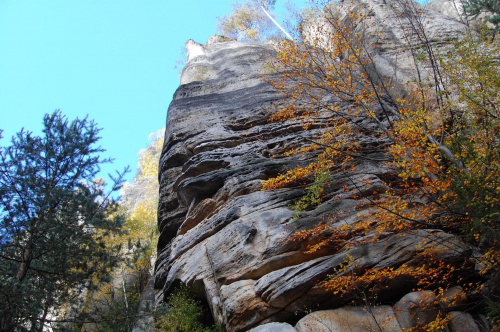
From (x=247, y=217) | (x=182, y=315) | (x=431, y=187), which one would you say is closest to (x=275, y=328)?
(x=247, y=217)

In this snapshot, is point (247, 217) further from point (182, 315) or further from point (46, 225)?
point (46, 225)

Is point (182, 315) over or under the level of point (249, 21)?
under

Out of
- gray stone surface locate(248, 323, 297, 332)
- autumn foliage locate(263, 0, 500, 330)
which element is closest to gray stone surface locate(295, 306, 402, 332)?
gray stone surface locate(248, 323, 297, 332)

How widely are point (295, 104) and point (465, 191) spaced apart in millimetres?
8147

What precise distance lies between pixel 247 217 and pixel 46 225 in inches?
202

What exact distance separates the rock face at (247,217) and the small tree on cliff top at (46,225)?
2953 mm

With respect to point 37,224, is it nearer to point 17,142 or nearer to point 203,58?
point 17,142

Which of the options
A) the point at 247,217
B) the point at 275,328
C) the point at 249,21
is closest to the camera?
the point at 275,328

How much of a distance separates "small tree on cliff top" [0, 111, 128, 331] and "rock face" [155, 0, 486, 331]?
2953 millimetres

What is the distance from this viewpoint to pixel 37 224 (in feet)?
29.5

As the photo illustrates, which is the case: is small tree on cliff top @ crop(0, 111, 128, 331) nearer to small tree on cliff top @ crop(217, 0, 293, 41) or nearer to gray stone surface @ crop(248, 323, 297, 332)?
gray stone surface @ crop(248, 323, 297, 332)

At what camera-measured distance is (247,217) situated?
34.3ft

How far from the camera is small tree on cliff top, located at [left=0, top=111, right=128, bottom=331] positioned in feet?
28.1

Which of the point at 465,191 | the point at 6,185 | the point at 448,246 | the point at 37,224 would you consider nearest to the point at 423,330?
the point at 448,246
